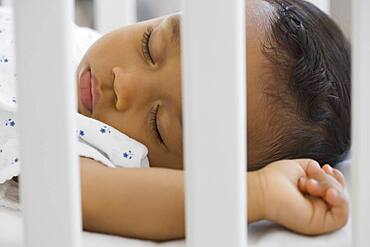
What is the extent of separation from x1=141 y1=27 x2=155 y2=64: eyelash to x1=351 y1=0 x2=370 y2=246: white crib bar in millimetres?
376

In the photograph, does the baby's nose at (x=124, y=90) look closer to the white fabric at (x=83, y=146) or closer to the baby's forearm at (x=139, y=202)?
the white fabric at (x=83, y=146)

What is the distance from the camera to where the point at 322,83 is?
0.83 metres

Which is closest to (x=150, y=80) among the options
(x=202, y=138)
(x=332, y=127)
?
(x=332, y=127)

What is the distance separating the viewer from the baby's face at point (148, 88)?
81 centimetres

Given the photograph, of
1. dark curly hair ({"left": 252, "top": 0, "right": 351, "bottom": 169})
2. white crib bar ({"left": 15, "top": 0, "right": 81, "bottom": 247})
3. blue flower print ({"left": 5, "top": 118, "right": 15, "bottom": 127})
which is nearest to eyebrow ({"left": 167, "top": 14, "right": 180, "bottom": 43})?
dark curly hair ({"left": 252, "top": 0, "right": 351, "bottom": 169})

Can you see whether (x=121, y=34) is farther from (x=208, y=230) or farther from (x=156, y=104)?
(x=208, y=230)

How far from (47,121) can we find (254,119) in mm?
340

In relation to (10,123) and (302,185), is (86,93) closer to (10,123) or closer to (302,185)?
(10,123)

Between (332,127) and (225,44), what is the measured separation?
395 millimetres

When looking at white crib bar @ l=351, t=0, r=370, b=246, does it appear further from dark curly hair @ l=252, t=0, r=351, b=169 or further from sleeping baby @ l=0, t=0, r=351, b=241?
dark curly hair @ l=252, t=0, r=351, b=169

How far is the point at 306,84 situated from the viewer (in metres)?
0.81

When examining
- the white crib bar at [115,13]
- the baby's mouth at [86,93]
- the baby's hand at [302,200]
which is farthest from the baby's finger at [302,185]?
the white crib bar at [115,13]

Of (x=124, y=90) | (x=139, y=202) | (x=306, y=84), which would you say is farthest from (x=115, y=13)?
(x=139, y=202)

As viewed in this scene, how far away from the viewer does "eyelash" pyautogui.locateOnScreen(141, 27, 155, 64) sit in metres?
0.86
